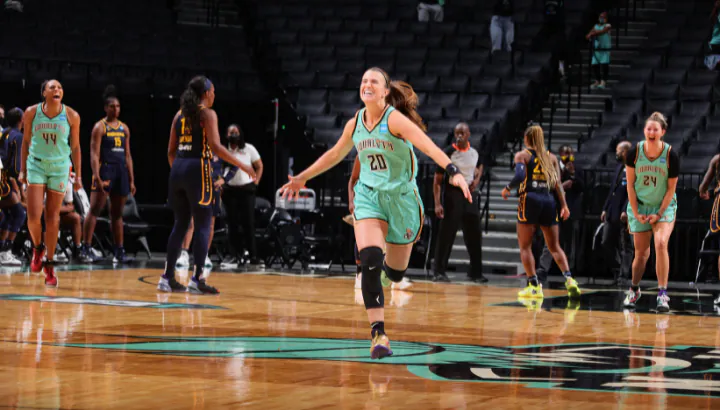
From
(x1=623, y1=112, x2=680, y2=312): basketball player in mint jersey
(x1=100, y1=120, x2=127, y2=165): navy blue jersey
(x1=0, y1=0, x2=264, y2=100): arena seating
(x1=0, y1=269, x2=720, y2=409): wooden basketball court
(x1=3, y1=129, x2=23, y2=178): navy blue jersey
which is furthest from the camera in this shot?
(x1=0, y1=0, x2=264, y2=100): arena seating

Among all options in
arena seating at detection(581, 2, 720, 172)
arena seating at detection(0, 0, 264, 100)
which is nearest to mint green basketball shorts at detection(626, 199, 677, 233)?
arena seating at detection(581, 2, 720, 172)

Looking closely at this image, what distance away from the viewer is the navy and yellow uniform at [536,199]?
9766 millimetres

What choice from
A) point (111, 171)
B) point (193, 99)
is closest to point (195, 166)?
point (193, 99)

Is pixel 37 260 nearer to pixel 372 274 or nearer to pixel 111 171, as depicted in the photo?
pixel 111 171

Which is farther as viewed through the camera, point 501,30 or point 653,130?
point 501,30

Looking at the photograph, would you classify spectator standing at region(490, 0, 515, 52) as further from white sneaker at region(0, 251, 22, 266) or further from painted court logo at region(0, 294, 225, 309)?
painted court logo at region(0, 294, 225, 309)

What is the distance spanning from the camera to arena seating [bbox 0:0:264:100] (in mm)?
15805

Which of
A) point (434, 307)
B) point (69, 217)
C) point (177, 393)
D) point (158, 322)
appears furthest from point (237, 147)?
point (177, 393)

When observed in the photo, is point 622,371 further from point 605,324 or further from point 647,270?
point 647,270

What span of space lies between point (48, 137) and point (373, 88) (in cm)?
447

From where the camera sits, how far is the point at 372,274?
548 cm

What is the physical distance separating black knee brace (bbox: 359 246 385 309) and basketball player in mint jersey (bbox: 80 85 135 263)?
7.40 meters

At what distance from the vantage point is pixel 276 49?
17.4 metres

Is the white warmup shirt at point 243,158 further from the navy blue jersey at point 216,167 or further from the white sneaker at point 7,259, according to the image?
the white sneaker at point 7,259
